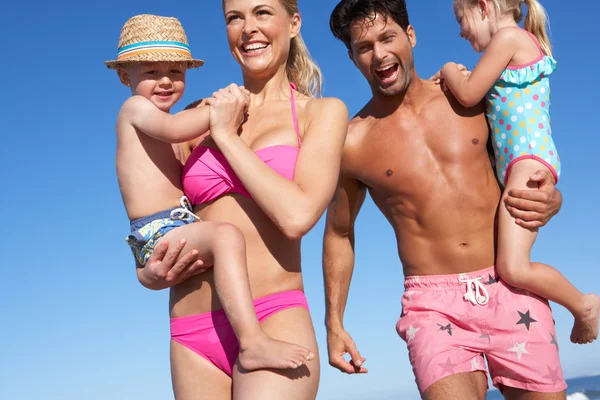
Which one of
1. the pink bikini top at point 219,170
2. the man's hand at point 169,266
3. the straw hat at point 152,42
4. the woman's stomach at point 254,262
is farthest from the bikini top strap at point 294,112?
the man's hand at point 169,266

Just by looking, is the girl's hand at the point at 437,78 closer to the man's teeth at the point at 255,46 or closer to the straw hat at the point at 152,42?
the man's teeth at the point at 255,46

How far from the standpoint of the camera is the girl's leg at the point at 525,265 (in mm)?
4734

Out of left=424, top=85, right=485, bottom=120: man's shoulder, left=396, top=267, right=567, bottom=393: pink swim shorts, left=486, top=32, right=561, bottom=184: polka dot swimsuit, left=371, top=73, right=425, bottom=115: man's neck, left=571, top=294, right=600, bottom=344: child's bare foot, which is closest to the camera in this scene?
left=396, top=267, right=567, bottom=393: pink swim shorts

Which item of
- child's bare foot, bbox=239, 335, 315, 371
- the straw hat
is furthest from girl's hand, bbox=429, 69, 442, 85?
child's bare foot, bbox=239, 335, 315, 371

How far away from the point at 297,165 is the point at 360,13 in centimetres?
173

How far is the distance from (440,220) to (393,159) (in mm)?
516

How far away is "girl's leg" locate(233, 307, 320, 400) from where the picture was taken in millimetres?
3562

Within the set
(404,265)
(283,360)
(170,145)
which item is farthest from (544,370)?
(170,145)

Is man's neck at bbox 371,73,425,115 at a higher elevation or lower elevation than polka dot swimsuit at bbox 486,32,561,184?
higher

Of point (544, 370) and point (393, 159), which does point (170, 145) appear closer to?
point (393, 159)

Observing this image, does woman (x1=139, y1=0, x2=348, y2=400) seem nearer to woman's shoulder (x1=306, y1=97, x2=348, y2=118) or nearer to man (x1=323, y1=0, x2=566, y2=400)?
woman's shoulder (x1=306, y1=97, x2=348, y2=118)

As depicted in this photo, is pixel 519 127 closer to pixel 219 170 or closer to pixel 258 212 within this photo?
pixel 258 212

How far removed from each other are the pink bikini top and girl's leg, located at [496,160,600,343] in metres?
1.52

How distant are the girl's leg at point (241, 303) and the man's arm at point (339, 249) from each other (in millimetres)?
1822
